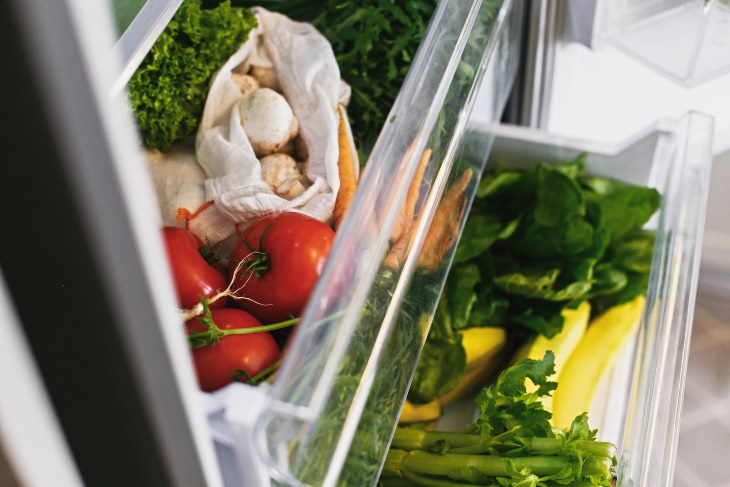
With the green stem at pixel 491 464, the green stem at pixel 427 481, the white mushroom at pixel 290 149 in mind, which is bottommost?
the green stem at pixel 427 481

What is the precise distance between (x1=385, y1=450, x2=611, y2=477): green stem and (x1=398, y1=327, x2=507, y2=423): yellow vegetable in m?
0.18

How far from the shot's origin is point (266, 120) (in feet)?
3.17

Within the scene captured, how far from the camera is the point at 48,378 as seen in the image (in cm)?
41

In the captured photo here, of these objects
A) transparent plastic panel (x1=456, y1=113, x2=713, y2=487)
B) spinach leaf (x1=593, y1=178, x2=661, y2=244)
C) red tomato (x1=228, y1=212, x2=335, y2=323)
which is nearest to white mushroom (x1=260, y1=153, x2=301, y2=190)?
red tomato (x1=228, y1=212, x2=335, y2=323)

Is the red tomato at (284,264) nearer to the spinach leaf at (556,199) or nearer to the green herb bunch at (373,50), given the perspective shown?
the green herb bunch at (373,50)

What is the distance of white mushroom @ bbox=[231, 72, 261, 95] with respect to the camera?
41.6 inches

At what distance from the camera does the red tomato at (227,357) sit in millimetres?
708

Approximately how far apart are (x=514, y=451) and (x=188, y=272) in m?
0.45

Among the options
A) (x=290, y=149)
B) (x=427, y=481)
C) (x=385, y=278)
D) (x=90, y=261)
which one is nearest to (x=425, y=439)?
(x=427, y=481)

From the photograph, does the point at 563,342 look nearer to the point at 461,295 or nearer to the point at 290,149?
the point at 461,295

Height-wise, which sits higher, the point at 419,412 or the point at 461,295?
the point at 461,295

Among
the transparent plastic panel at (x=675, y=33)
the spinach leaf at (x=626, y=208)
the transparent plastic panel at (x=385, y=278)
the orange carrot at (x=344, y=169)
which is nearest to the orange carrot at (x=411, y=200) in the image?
the transparent plastic panel at (x=385, y=278)

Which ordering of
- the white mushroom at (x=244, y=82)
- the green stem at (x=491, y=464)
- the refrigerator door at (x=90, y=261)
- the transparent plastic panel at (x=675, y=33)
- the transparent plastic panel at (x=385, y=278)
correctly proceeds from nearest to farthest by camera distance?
1. the refrigerator door at (x=90, y=261)
2. the transparent plastic panel at (x=385, y=278)
3. the green stem at (x=491, y=464)
4. the white mushroom at (x=244, y=82)
5. the transparent plastic panel at (x=675, y=33)

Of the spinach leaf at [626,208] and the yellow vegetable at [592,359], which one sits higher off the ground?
the spinach leaf at [626,208]
